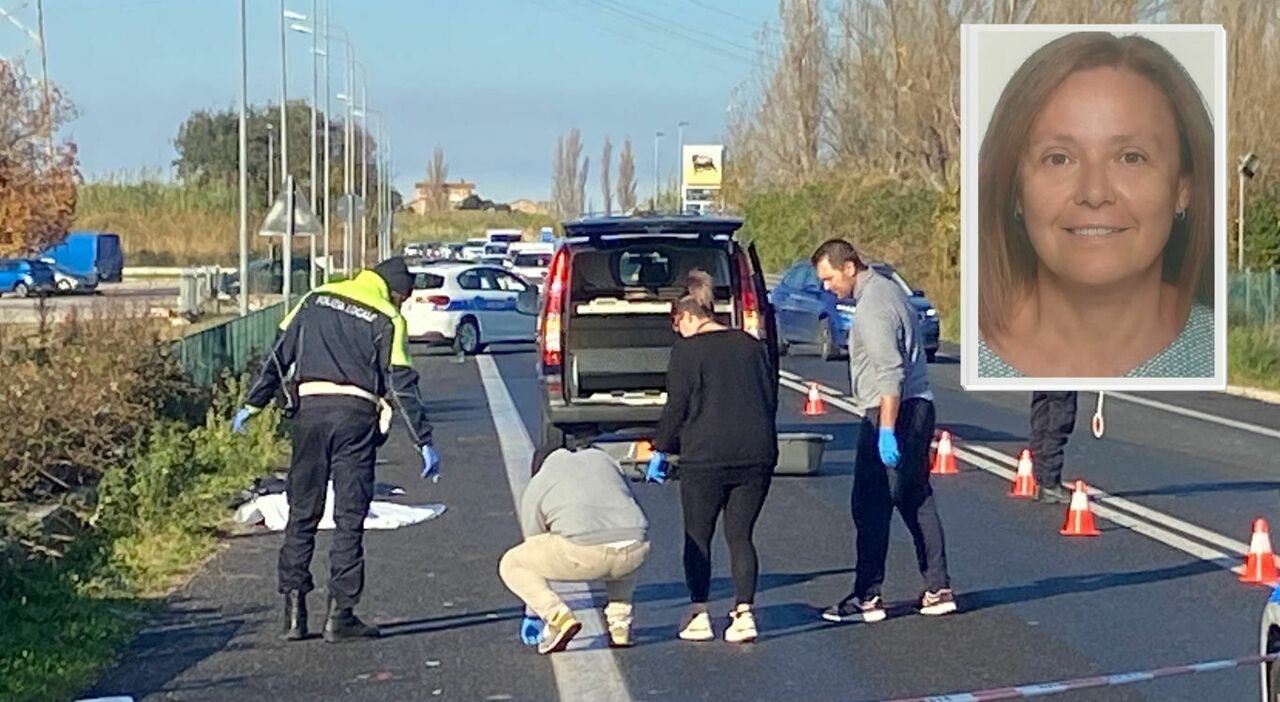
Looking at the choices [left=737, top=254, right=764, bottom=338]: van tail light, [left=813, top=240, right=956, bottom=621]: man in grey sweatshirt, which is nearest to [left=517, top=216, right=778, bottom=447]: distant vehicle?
[left=737, top=254, right=764, bottom=338]: van tail light

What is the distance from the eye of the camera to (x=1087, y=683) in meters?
8.02

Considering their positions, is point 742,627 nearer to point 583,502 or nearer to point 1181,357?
point 583,502

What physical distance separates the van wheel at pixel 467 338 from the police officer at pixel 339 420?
84.4 ft

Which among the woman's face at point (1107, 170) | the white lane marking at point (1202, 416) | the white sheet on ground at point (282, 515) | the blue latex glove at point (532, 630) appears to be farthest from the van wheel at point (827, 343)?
the blue latex glove at point (532, 630)

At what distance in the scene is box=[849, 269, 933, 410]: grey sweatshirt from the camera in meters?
10.3

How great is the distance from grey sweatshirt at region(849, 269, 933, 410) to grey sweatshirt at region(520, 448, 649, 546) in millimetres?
1547

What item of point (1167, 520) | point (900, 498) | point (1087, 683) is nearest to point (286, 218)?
point (1167, 520)

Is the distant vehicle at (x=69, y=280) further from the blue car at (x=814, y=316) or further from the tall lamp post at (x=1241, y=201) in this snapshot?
the tall lamp post at (x=1241, y=201)

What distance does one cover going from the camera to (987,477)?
16.7 metres

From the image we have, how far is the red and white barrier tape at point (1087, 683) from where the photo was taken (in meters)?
7.55

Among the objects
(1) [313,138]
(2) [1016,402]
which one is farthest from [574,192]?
(2) [1016,402]

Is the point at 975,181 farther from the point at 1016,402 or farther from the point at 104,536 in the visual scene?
the point at 1016,402

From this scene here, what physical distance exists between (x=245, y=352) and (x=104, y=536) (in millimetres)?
10362

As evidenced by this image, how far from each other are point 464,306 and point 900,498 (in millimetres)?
25692
